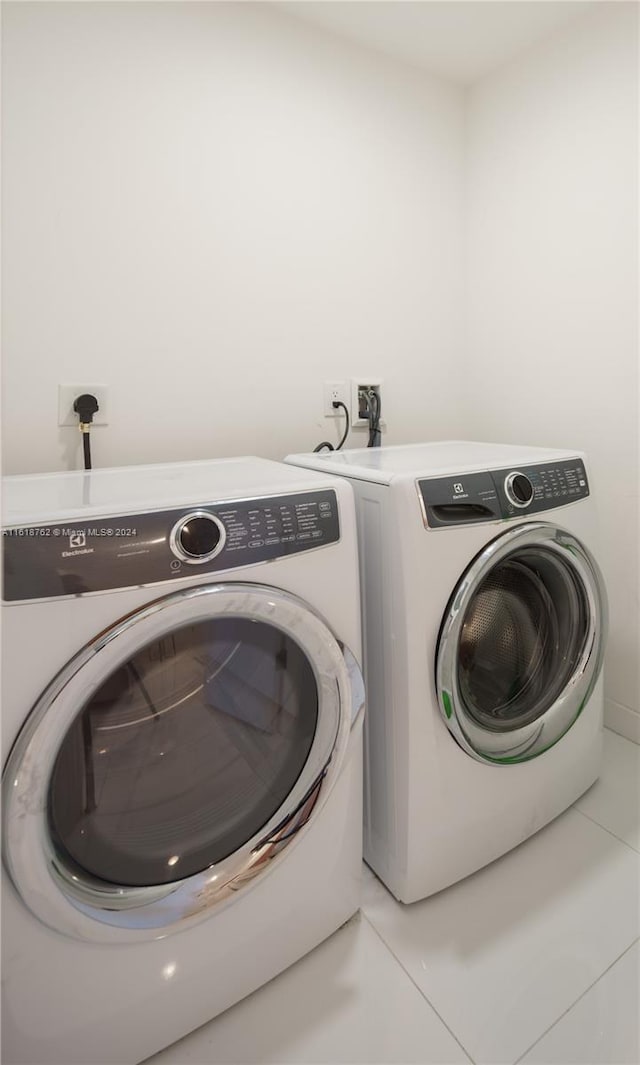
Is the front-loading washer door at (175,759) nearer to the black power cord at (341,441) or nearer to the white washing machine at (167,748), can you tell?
the white washing machine at (167,748)

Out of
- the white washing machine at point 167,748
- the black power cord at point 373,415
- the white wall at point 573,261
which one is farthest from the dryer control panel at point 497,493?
the black power cord at point 373,415

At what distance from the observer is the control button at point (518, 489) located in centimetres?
106

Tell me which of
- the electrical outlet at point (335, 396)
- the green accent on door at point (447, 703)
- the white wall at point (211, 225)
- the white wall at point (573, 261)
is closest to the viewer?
the green accent on door at point (447, 703)

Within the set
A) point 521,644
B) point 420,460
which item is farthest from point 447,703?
point 420,460

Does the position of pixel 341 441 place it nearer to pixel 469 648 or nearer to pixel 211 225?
pixel 211 225

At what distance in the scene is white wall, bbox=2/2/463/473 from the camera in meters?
1.23

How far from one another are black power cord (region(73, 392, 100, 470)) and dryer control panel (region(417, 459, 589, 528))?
816 mm

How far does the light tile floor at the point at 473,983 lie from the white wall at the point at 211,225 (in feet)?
3.94

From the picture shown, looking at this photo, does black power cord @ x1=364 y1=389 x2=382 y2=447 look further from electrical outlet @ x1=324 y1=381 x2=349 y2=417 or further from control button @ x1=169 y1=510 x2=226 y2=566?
control button @ x1=169 y1=510 x2=226 y2=566

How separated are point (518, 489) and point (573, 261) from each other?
0.96 m

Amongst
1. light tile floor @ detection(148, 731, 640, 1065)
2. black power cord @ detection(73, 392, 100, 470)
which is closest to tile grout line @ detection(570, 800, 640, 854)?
light tile floor @ detection(148, 731, 640, 1065)

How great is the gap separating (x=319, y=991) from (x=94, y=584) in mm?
852

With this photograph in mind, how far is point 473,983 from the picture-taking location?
954 millimetres

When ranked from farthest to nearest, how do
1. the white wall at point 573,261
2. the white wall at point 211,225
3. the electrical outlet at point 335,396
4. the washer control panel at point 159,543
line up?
the electrical outlet at point 335,396 → the white wall at point 573,261 → the white wall at point 211,225 → the washer control panel at point 159,543
